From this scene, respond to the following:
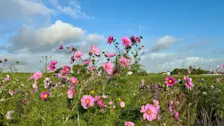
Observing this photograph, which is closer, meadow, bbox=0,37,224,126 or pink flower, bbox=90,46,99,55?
Result: meadow, bbox=0,37,224,126

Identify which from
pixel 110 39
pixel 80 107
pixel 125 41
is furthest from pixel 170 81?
pixel 110 39

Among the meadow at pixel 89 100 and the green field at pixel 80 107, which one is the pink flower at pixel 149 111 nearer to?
the meadow at pixel 89 100

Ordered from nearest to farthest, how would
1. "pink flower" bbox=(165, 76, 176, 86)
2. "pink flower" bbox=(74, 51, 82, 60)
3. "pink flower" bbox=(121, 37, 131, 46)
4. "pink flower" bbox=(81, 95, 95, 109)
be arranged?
"pink flower" bbox=(81, 95, 95, 109) → "pink flower" bbox=(165, 76, 176, 86) → "pink flower" bbox=(74, 51, 82, 60) → "pink flower" bbox=(121, 37, 131, 46)

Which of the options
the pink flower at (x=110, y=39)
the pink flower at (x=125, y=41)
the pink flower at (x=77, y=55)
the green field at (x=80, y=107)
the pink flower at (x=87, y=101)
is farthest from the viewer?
the pink flower at (x=110, y=39)

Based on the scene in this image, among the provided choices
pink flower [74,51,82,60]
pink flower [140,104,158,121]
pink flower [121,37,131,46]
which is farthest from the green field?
pink flower [121,37,131,46]

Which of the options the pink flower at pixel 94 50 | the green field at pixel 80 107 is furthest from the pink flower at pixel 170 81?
the pink flower at pixel 94 50

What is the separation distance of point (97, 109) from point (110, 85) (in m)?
1.05

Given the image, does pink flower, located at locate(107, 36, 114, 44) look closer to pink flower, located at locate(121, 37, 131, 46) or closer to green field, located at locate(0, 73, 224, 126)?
pink flower, located at locate(121, 37, 131, 46)

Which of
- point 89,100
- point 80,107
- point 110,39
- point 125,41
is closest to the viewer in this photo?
point 89,100

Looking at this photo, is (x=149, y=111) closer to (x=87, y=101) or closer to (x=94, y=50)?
(x=87, y=101)

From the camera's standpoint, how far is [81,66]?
457 cm

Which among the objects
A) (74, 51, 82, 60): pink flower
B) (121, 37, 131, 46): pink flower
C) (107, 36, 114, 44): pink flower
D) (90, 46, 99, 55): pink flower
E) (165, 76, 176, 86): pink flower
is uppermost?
(107, 36, 114, 44): pink flower

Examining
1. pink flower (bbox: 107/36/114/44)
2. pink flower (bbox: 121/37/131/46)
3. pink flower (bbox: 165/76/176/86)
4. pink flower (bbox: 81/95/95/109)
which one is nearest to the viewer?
pink flower (bbox: 81/95/95/109)

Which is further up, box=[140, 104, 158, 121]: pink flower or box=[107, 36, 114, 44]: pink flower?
box=[107, 36, 114, 44]: pink flower
